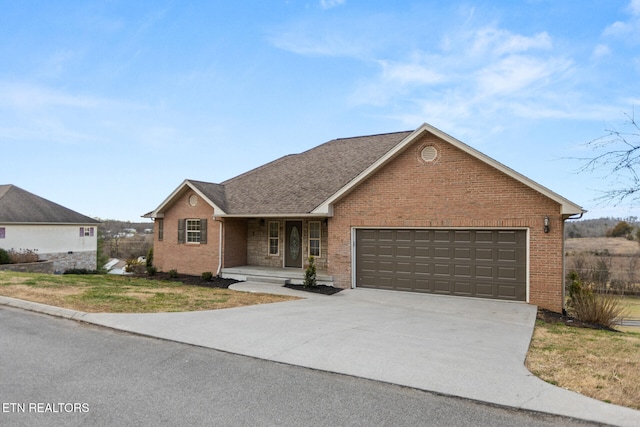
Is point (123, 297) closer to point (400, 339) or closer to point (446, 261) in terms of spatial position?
point (400, 339)

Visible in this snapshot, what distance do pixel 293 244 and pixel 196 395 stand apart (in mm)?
13796

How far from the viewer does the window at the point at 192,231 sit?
19062 mm

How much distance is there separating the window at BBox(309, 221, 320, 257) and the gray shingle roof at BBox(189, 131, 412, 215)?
4.31 ft

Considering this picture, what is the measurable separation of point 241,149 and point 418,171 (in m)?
12.8

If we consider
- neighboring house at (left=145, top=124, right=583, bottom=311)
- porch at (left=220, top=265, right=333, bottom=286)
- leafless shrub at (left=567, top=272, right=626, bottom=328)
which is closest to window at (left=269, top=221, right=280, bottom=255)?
neighboring house at (left=145, top=124, right=583, bottom=311)

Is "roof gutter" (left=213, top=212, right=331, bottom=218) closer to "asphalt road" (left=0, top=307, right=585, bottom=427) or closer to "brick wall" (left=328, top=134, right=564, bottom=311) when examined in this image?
"brick wall" (left=328, top=134, right=564, bottom=311)

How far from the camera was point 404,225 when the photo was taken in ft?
46.6

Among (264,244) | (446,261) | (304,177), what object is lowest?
(446,261)

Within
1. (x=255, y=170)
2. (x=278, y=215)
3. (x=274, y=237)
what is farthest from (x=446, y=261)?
(x=255, y=170)

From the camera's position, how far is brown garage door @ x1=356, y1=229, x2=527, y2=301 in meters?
12.7

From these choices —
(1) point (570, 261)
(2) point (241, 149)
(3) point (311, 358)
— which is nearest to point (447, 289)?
(3) point (311, 358)

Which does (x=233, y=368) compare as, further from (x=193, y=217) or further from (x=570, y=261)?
(x=570, y=261)

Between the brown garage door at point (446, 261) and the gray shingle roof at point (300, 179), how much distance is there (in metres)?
3.28

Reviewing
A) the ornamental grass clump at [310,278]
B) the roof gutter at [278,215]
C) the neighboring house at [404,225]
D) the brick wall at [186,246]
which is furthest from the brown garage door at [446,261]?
the brick wall at [186,246]
